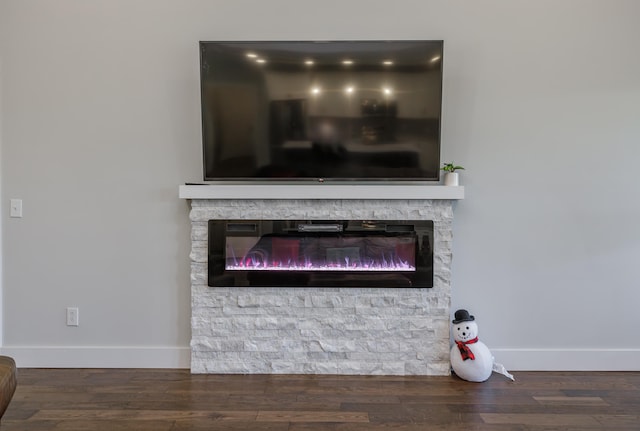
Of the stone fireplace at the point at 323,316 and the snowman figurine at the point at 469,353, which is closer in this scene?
the snowman figurine at the point at 469,353

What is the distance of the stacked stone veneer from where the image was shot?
2467 mm

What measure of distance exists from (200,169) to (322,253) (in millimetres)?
957

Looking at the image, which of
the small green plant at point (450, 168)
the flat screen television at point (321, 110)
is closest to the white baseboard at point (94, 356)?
the flat screen television at point (321, 110)

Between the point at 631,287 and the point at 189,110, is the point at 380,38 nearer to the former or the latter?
the point at 189,110

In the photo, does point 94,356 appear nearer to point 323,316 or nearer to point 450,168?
point 323,316

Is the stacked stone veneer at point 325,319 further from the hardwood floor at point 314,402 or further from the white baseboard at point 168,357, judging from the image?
the white baseboard at point 168,357

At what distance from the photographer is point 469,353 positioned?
2377 mm

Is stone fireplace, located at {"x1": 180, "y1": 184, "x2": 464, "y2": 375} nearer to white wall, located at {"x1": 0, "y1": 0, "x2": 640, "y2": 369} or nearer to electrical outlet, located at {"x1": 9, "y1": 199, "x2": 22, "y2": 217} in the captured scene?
white wall, located at {"x1": 0, "y1": 0, "x2": 640, "y2": 369}

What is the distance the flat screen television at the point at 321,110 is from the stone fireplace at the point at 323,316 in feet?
0.67

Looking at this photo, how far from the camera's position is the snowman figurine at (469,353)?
2357 mm

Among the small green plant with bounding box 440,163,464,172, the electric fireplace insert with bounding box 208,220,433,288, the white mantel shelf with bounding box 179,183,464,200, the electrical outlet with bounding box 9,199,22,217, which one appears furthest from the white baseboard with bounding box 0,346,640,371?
the small green plant with bounding box 440,163,464,172

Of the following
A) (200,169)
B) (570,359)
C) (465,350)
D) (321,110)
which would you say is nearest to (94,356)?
(200,169)

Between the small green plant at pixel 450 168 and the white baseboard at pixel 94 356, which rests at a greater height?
the small green plant at pixel 450 168

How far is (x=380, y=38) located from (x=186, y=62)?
125 centimetres
